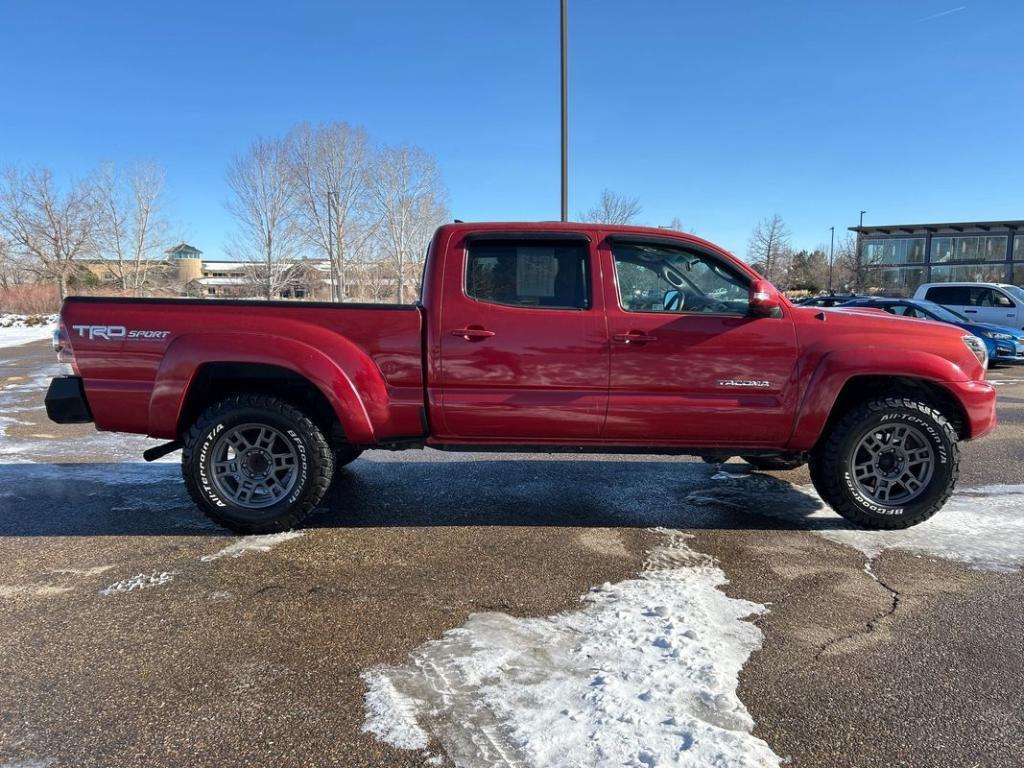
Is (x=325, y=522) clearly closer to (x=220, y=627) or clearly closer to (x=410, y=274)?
(x=220, y=627)

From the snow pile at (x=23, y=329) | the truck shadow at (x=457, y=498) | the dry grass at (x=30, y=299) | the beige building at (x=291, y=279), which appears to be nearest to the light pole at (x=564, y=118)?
the truck shadow at (x=457, y=498)

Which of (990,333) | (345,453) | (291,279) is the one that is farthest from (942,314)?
(291,279)

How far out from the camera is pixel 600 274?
408 cm

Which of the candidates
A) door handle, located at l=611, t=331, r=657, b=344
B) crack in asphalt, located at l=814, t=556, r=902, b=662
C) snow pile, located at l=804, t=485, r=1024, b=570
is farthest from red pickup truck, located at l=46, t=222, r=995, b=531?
crack in asphalt, located at l=814, t=556, r=902, b=662

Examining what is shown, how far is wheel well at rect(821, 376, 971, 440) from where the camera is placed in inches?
165

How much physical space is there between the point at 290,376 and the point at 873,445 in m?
3.76

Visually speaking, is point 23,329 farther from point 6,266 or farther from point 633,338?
point 633,338

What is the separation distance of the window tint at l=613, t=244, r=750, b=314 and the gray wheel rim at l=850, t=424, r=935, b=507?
48.4 inches

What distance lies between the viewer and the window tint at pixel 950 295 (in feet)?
55.5

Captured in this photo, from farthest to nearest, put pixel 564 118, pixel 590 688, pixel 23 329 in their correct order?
pixel 23 329 < pixel 564 118 < pixel 590 688

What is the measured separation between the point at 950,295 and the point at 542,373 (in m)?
17.5

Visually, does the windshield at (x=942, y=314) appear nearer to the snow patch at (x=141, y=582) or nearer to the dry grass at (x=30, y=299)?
the snow patch at (x=141, y=582)

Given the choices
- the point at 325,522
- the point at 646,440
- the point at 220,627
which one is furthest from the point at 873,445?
the point at 220,627

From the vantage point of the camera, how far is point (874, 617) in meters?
3.07
